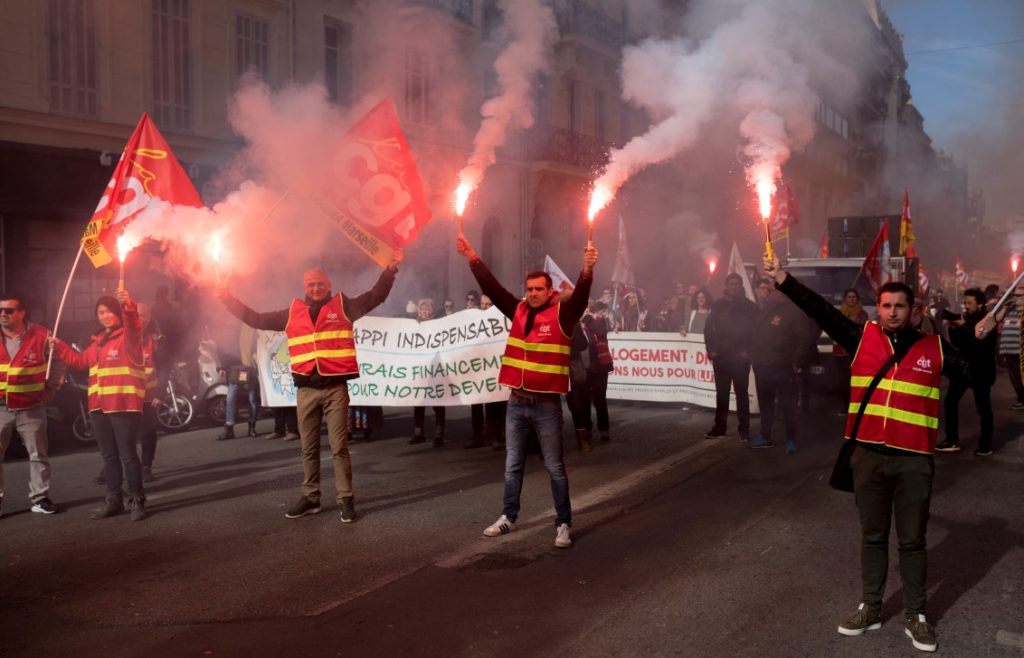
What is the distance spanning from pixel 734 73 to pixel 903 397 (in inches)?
255

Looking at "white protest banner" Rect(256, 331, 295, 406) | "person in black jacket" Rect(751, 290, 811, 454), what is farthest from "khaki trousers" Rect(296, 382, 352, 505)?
"person in black jacket" Rect(751, 290, 811, 454)

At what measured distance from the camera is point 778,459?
8.43m

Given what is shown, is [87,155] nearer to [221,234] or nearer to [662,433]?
[221,234]

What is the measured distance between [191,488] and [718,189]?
66.9 ft

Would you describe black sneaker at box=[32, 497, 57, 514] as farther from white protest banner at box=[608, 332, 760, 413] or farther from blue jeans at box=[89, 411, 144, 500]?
white protest banner at box=[608, 332, 760, 413]

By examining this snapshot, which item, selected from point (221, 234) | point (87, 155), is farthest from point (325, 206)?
point (87, 155)

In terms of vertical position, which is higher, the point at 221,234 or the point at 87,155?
the point at 87,155

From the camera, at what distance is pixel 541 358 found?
5.76m

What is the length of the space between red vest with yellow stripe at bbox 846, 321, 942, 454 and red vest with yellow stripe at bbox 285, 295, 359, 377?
12.1 feet

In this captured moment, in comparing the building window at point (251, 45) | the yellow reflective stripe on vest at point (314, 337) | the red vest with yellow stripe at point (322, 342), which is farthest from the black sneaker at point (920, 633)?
the building window at point (251, 45)

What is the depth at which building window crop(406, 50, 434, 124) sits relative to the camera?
56.3ft

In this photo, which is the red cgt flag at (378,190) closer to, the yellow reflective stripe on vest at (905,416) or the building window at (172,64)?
the yellow reflective stripe on vest at (905,416)

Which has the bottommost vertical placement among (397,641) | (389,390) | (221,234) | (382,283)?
(397,641)

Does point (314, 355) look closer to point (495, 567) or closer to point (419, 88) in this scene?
point (495, 567)
